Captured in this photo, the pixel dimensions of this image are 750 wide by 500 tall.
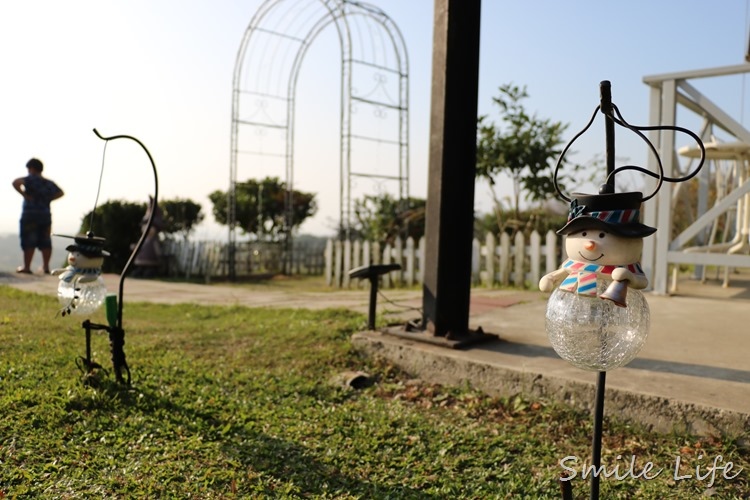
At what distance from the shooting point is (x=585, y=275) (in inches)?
60.4

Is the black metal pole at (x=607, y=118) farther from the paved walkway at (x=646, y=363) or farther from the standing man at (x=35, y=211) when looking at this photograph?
the standing man at (x=35, y=211)

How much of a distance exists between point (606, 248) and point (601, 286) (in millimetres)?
105

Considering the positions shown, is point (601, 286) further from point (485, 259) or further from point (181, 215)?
point (181, 215)

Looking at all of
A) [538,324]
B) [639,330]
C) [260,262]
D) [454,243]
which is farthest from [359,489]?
[260,262]

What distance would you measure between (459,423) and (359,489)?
0.79 m

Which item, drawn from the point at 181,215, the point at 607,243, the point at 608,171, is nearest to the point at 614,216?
the point at 607,243

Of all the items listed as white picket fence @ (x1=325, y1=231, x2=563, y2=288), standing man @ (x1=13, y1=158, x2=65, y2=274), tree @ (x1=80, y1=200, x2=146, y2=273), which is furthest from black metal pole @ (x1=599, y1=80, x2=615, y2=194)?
tree @ (x1=80, y1=200, x2=146, y2=273)

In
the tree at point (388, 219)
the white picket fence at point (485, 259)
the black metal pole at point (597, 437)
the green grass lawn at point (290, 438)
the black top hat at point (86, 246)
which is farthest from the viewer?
the tree at point (388, 219)

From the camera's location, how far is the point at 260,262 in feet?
46.1

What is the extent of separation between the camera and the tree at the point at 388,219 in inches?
446

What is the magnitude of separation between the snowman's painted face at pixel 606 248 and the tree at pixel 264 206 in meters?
14.4

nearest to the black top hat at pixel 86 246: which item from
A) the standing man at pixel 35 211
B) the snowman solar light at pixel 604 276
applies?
the snowman solar light at pixel 604 276

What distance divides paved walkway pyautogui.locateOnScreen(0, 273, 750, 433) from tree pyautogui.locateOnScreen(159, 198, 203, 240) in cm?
1095

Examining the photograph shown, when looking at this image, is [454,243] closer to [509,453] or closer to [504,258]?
[509,453]
